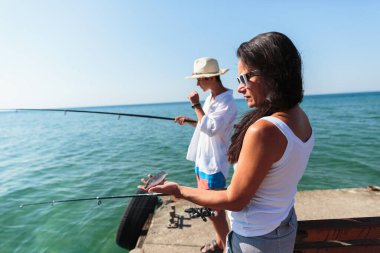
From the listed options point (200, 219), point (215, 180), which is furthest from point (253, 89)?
point (200, 219)

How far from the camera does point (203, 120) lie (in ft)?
9.91

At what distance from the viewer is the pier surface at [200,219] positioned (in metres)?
3.99

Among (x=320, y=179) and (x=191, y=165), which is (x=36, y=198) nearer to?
(x=191, y=165)

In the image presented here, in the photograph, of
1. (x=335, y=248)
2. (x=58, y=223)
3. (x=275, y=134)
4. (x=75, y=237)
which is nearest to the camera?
(x=275, y=134)

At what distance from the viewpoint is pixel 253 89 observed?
1489 mm

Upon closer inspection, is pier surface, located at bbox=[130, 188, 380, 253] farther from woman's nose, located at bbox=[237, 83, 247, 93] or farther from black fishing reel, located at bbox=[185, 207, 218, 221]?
woman's nose, located at bbox=[237, 83, 247, 93]

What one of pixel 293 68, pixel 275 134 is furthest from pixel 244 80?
pixel 275 134

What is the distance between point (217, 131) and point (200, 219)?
2313 millimetres

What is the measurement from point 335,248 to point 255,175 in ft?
4.28

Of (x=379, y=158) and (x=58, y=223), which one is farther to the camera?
(x=379, y=158)

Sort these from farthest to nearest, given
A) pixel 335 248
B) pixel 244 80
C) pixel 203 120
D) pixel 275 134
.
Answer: pixel 203 120
pixel 335 248
pixel 244 80
pixel 275 134

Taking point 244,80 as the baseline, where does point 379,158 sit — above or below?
below

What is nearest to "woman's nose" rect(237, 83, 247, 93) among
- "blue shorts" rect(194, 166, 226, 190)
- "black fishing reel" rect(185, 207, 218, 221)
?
"blue shorts" rect(194, 166, 226, 190)

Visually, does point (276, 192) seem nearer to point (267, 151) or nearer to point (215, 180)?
point (267, 151)
